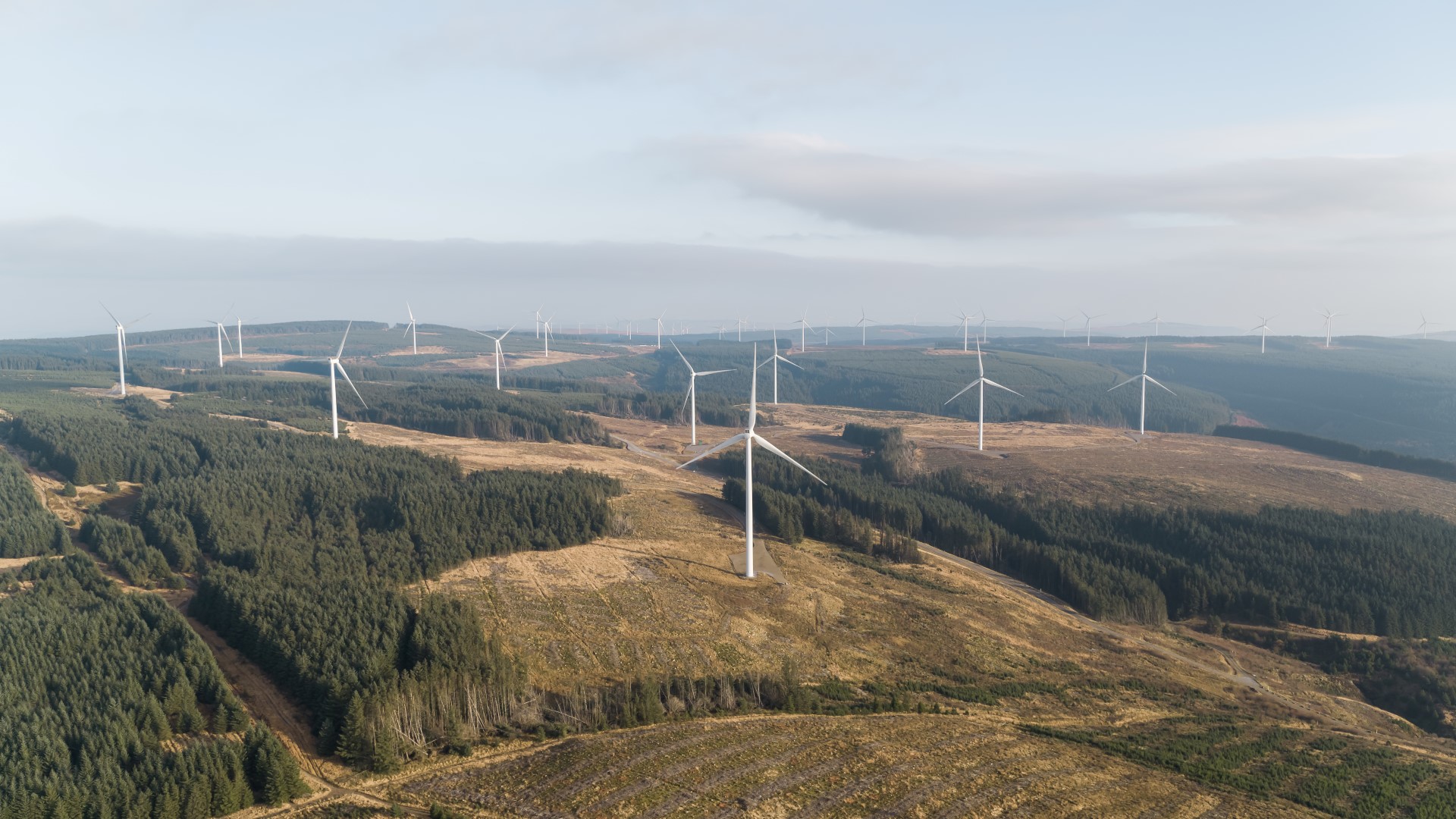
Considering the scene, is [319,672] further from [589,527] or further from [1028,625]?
[1028,625]

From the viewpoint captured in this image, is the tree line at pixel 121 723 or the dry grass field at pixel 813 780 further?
the dry grass field at pixel 813 780

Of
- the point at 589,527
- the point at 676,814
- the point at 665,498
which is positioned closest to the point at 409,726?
the point at 676,814

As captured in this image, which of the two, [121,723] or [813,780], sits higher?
[121,723]

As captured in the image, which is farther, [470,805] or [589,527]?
[589,527]

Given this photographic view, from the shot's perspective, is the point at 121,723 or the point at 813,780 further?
the point at 121,723

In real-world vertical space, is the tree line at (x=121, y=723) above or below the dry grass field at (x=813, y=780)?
above
